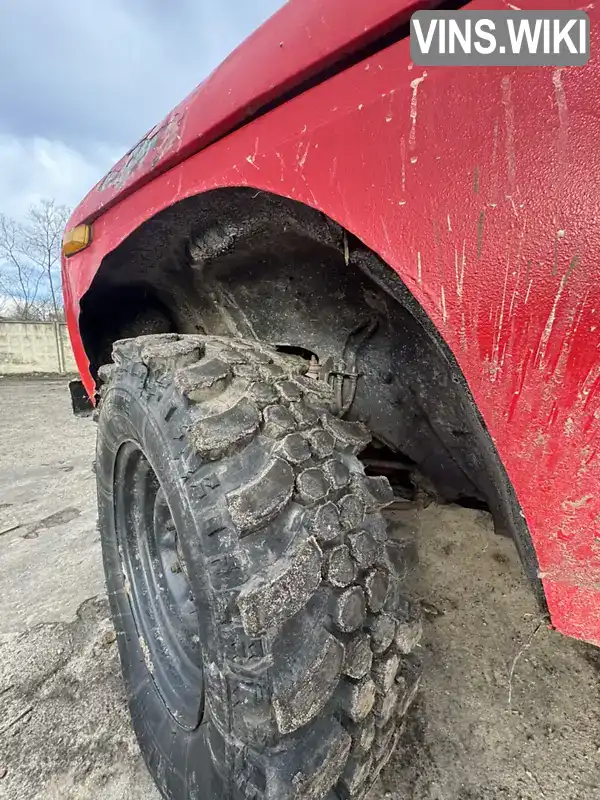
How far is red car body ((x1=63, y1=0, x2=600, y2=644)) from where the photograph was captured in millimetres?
504

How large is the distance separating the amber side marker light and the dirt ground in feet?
4.09

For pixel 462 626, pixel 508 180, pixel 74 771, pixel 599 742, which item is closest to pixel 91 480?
pixel 74 771

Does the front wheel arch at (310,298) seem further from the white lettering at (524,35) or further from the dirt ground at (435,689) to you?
the dirt ground at (435,689)

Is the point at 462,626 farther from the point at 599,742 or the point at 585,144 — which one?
the point at 585,144

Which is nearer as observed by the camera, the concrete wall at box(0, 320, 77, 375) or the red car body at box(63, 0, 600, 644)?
the red car body at box(63, 0, 600, 644)

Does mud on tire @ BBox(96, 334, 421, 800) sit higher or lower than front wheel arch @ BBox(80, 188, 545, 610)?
lower

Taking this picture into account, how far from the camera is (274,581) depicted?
69 cm

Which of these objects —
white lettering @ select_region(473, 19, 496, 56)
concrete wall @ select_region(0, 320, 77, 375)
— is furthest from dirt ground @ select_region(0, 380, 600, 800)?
concrete wall @ select_region(0, 320, 77, 375)

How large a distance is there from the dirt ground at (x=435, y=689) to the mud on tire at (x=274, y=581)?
0.26 m

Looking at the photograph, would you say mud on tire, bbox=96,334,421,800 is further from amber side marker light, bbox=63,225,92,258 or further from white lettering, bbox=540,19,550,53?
amber side marker light, bbox=63,225,92,258

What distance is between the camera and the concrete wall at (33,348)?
38.2 feet

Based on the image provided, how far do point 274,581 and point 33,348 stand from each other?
1321 cm

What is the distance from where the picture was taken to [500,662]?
4.42 feet

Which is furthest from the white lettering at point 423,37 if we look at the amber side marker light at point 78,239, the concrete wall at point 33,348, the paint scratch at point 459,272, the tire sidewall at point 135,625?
the concrete wall at point 33,348
